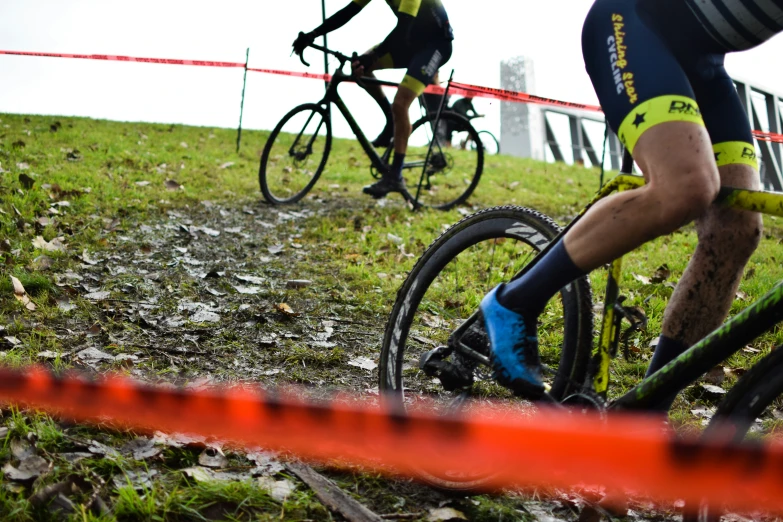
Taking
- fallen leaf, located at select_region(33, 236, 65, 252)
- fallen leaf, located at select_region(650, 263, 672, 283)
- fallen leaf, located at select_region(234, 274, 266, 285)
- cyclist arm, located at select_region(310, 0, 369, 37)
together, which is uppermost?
cyclist arm, located at select_region(310, 0, 369, 37)

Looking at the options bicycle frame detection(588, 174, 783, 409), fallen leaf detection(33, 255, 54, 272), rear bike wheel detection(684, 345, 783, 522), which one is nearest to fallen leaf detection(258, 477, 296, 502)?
bicycle frame detection(588, 174, 783, 409)

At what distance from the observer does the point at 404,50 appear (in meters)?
6.65

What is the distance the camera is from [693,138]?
1.78 meters

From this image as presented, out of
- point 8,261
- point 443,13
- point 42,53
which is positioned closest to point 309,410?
point 8,261

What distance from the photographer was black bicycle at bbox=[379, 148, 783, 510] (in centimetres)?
160

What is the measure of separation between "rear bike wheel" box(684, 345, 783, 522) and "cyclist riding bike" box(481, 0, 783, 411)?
0.73 ft

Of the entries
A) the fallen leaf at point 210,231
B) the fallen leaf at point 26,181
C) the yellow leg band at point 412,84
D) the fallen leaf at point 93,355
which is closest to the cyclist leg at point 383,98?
the yellow leg band at point 412,84

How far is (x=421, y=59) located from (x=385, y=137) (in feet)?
3.88

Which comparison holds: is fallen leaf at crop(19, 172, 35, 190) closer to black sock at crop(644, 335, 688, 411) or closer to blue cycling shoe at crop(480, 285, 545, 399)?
blue cycling shoe at crop(480, 285, 545, 399)

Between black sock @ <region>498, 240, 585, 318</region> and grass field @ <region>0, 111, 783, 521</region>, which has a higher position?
black sock @ <region>498, 240, 585, 318</region>

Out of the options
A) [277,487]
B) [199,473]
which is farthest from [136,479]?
[277,487]

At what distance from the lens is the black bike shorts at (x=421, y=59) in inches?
257

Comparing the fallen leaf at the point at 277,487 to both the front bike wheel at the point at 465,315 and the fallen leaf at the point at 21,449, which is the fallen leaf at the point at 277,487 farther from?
the fallen leaf at the point at 21,449

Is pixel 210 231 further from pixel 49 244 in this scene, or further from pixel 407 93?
pixel 407 93
